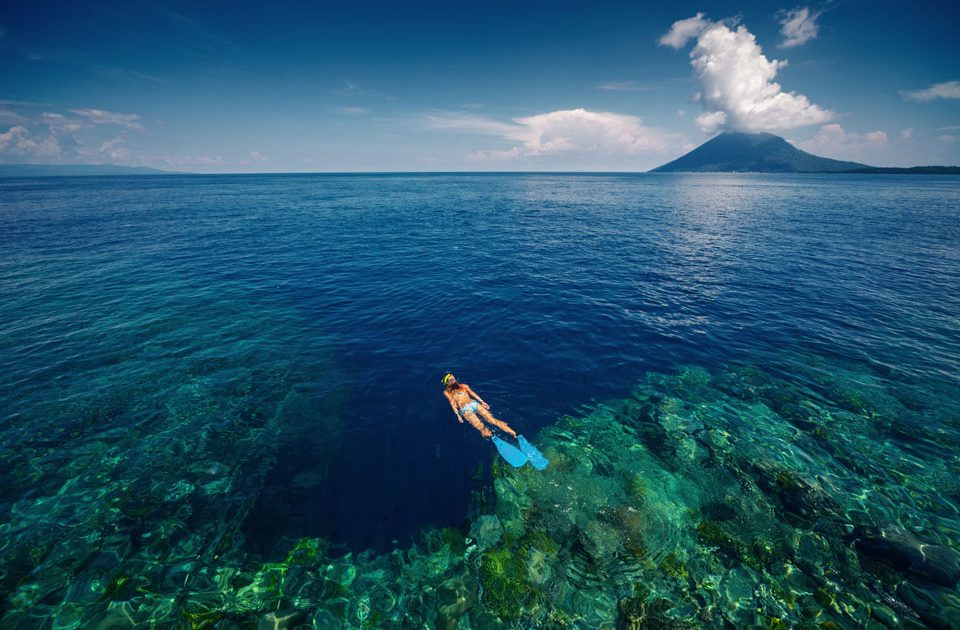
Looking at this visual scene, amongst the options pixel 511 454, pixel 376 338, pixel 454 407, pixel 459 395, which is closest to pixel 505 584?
pixel 511 454

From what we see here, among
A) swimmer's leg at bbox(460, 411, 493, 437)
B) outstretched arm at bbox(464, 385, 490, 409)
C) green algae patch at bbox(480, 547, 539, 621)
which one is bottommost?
green algae patch at bbox(480, 547, 539, 621)

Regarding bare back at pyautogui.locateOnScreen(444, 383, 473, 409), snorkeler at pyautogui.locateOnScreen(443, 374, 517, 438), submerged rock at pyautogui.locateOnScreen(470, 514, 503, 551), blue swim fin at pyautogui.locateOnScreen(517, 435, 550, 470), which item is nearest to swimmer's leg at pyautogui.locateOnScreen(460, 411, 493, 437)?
snorkeler at pyautogui.locateOnScreen(443, 374, 517, 438)

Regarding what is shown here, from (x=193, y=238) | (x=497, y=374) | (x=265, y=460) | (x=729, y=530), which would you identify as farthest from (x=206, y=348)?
(x=193, y=238)

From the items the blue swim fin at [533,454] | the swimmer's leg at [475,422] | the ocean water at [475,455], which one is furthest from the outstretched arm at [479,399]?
the blue swim fin at [533,454]

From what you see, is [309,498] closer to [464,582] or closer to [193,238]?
[464,582]

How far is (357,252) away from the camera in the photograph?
44.8 metres

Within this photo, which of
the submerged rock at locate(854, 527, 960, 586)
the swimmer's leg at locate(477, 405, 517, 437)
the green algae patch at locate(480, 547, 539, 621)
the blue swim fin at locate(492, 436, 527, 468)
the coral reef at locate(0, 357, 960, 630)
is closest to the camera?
the coral reef at locate(0, 357, 960, 630)

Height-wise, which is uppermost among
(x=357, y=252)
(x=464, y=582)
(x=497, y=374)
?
(x=357, y=252)

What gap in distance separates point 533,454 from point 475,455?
8.29 feet

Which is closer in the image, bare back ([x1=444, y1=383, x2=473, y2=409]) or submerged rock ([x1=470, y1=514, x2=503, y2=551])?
submerged rock ([x1=470, y1=514, x2=503, y2=551])

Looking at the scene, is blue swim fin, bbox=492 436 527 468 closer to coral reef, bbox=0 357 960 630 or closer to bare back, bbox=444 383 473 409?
coral reef, bbox=0 357 960 630

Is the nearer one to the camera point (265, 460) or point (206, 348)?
point (265, 460)

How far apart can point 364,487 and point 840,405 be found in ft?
75.7

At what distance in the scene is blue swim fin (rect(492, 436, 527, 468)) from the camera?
14219mm
